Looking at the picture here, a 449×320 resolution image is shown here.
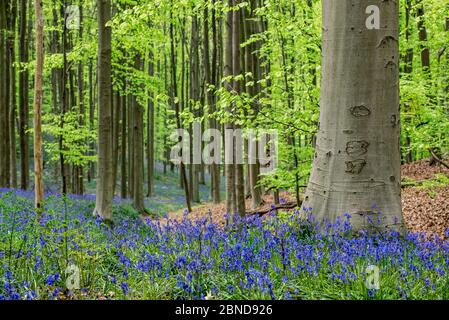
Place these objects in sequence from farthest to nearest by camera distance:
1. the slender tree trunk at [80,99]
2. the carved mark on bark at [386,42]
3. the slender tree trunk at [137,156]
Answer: the slender tree trunk at [80,99]
the slender tree trunk at [137,156]
the carved mark on bark at [386,42]

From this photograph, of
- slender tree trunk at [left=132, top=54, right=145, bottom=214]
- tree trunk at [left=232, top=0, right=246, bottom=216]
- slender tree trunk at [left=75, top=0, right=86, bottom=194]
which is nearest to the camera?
tree trunk at [left=232, top=0, right=246, bottom=216]

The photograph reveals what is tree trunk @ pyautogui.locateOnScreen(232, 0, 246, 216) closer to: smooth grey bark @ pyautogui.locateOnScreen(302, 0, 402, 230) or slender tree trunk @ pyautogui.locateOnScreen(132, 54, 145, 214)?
smooth grey bark @ pyautogui.locateOnScreen(302, 0, 402, 230)

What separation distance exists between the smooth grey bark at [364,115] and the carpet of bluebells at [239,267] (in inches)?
11.5

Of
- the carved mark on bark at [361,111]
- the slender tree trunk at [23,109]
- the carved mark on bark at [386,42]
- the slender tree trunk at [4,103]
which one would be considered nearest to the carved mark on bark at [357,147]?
the carved mark on bark at [361,111]

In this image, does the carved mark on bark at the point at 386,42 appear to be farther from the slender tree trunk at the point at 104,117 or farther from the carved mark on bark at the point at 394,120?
the slender tree trunk at the point at 104,117

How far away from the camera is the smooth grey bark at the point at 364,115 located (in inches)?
177

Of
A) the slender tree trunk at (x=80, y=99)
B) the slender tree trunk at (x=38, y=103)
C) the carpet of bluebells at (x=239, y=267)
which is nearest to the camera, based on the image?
the carpet of bluebells at (x=239, y=267)

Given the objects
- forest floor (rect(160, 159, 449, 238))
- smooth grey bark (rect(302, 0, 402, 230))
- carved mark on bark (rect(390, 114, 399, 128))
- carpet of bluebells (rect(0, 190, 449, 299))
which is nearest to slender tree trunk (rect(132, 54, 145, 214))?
forest floor (rect(160, 159, 449, 238))

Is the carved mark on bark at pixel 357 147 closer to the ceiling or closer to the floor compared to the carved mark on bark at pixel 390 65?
closer to the floor

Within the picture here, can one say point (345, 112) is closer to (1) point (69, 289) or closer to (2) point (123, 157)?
(1) point (69, 289)

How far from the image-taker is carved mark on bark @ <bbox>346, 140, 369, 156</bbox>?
14.8 ft

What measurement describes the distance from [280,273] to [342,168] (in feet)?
5.55

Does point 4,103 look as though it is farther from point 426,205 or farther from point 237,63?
point 426,205
